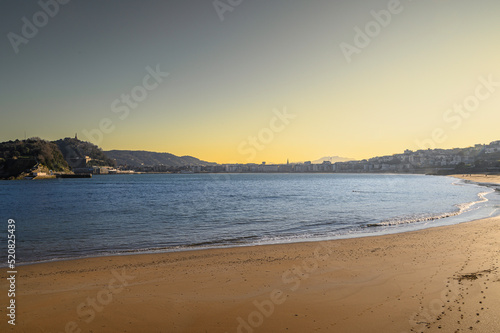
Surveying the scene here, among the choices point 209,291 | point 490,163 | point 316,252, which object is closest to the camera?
point 209,291

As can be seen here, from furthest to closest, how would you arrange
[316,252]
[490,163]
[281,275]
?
1. [490,163]
2. [316,252]
3. [281,275]

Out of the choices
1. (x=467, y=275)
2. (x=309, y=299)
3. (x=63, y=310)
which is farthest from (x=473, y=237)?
(x=63, y=310)

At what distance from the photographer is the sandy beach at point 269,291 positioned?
232 inches

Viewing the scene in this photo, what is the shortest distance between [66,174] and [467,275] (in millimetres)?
166535

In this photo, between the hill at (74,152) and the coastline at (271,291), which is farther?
the hill at (74,152)

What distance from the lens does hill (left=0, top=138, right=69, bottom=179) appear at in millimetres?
123250

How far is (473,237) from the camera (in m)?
13.7

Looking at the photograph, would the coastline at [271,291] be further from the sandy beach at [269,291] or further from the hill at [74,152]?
the hill at [74,152]

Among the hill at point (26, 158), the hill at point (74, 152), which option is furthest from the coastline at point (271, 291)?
the hill at point (74, 152)

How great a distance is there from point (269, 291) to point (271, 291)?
0.05m

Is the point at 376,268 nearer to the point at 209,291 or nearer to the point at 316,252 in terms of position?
the point at 316,252

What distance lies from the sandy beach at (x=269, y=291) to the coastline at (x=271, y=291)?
0.09 feet

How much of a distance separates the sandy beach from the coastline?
26mm

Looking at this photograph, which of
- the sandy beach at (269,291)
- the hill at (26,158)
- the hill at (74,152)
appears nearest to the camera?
the sandy beach at (269,291)
